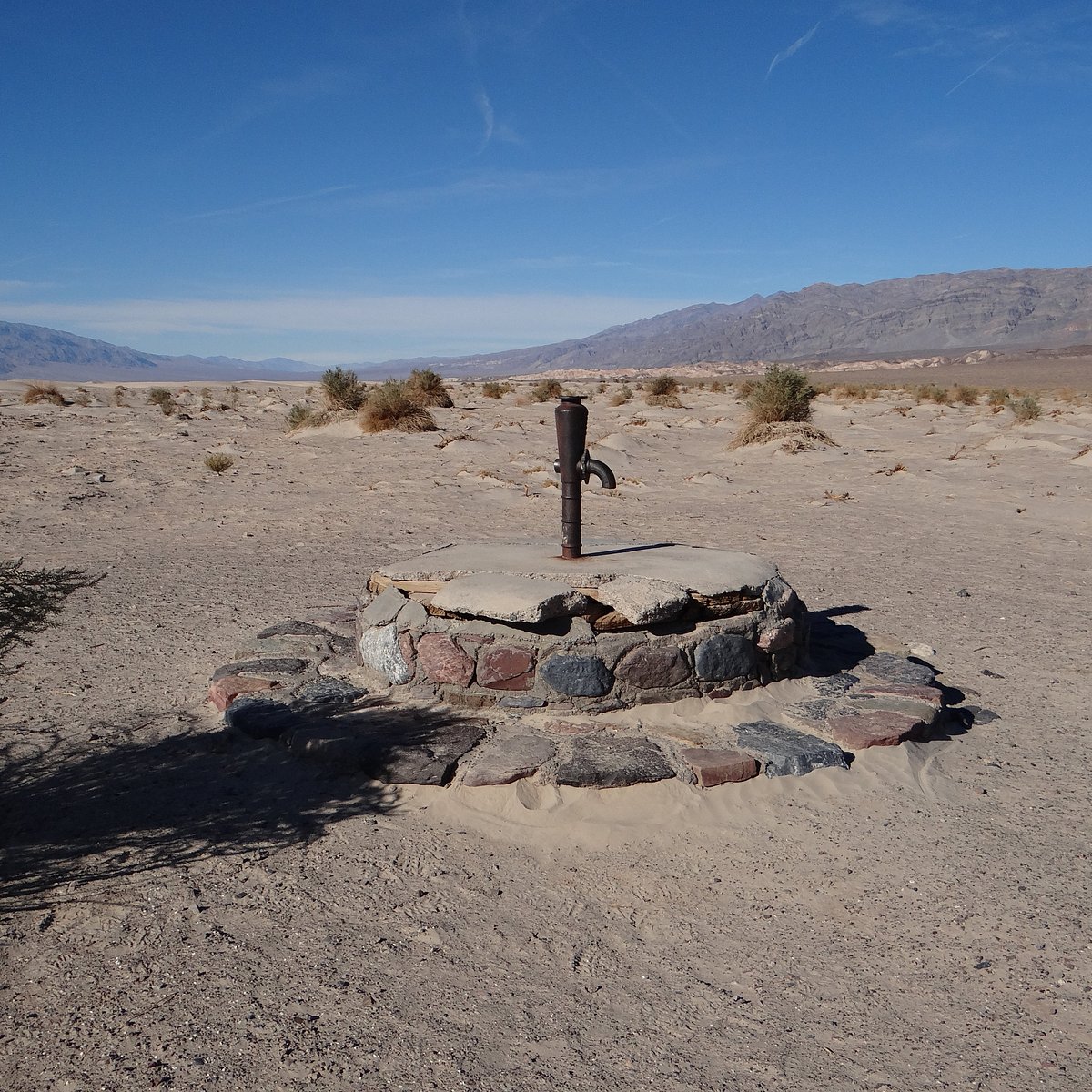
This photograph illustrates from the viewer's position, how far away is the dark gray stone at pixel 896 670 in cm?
500

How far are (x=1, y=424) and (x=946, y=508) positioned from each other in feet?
56.3

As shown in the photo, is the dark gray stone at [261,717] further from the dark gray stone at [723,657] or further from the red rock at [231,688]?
the dark gray stone at [723,657]

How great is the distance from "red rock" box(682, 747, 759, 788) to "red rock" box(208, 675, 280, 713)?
2384mm

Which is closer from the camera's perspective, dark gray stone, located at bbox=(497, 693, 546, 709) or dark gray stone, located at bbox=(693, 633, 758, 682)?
dark gray stone, located at bbox=(497, 693, 546, 709)

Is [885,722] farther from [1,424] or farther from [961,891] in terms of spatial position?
[1,424]

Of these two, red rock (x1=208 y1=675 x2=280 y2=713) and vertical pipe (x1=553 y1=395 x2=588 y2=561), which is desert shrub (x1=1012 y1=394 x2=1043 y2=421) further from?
red rock (x1=208 y1=675 x2=280 y2=713)

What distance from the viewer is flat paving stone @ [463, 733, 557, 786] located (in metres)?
3.88

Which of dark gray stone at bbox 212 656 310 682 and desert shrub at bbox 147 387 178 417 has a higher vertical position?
desert shrub at bbox 147 387 178 417

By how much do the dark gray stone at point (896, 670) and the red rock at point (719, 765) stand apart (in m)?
1.45

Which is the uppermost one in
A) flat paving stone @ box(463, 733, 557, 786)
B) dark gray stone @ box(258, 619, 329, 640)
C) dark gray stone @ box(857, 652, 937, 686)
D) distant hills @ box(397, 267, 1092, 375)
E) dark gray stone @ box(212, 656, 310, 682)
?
distant hills @ box(397, 267, 1092, 375)

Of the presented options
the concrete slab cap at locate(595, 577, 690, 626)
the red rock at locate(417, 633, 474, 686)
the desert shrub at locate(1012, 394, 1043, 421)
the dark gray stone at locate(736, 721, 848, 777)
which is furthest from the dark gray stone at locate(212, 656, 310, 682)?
the desert shrub at locate(1012, 394, 1043, 421)

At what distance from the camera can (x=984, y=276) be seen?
163m

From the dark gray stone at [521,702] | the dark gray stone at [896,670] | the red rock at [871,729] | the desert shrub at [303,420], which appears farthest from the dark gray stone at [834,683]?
the desert shrub at [303,420]

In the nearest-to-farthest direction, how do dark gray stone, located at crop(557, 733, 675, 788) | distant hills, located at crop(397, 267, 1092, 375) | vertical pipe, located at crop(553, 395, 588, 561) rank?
dark gray stone, located at crop(557, 733, 675, 788), vertical pipe, located at crop(553, 395, 588, 561), distant hills, located at crop(397, 267, 1092, 375)
